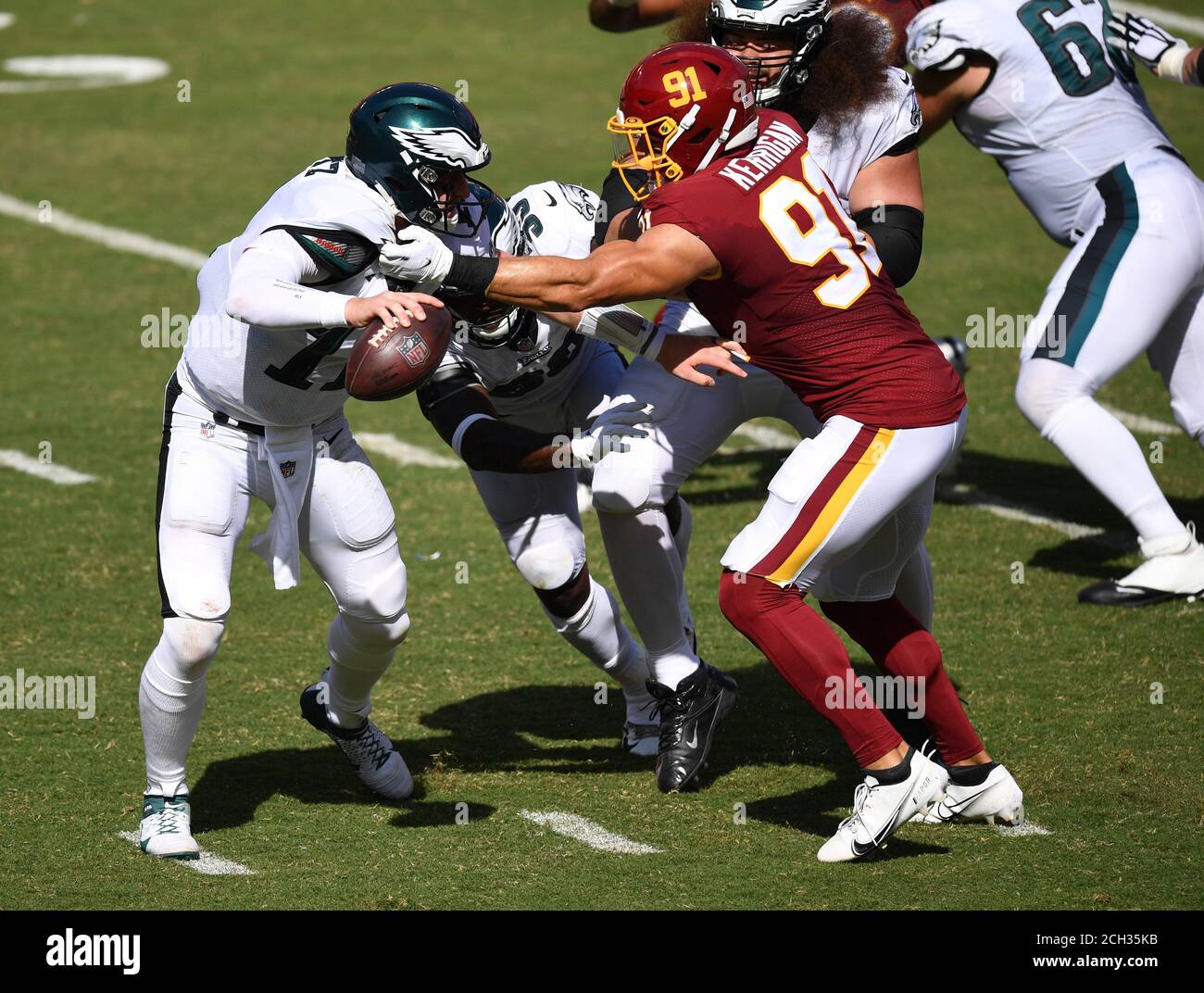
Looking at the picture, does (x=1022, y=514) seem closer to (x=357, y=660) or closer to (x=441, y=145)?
(x=357, y=660)

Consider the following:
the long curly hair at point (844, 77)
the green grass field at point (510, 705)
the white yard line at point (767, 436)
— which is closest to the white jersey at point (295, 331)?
the green grass field at point (510, 705)

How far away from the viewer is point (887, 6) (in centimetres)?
580

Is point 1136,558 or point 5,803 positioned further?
point 1136,558

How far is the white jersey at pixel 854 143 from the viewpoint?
471 cm

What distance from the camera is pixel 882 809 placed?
396 cm

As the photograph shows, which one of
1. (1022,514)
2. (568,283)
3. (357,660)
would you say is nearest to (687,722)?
(357,660)

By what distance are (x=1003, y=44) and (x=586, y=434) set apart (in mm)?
2543

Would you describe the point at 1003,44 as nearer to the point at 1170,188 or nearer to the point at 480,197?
the point at 1170,188

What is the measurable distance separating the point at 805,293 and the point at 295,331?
1.22 meters

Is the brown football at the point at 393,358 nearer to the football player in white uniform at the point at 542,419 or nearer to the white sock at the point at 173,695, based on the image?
the football player in white uniform at the point at 542,419

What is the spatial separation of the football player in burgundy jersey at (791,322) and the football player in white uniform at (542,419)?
1.85ft

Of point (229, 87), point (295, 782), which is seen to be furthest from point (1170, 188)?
point (229, 87)
